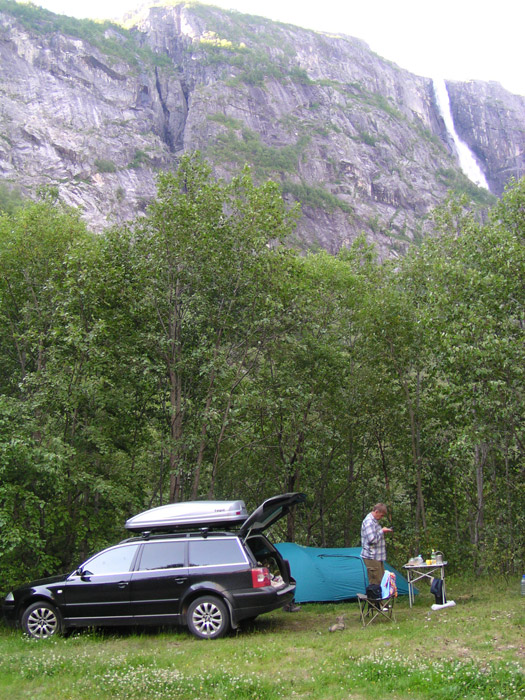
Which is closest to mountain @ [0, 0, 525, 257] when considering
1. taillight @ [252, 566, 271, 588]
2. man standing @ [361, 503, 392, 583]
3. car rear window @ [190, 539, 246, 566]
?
man standing @ [361, 503, 392, 583]

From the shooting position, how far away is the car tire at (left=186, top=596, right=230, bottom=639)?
333 inches

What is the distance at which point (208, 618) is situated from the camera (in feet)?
28.0

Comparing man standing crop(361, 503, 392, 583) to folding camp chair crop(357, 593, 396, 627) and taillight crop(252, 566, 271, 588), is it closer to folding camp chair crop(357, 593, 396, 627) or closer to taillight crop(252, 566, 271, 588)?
folding camp chair crop(357, 593, 396, 627)

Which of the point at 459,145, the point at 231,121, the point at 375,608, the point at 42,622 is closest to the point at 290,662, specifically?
the point at 375,608

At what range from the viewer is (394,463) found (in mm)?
20438

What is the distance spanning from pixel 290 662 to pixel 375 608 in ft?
8.20

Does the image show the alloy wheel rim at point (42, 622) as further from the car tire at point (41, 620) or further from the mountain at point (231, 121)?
the mountain at point (231, 121)

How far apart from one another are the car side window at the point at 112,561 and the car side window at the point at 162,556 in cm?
25

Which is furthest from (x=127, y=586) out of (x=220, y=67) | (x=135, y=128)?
(x=220, y=67)

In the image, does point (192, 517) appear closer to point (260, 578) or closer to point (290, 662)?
point (260, 578)

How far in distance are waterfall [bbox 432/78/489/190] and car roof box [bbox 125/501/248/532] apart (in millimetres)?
156241

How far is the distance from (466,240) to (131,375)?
9314 mm

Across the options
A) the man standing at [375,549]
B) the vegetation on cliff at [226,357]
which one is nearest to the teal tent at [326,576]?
the man standing at [375,549]

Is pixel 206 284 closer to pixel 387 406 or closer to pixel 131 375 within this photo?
pixel 131 375
